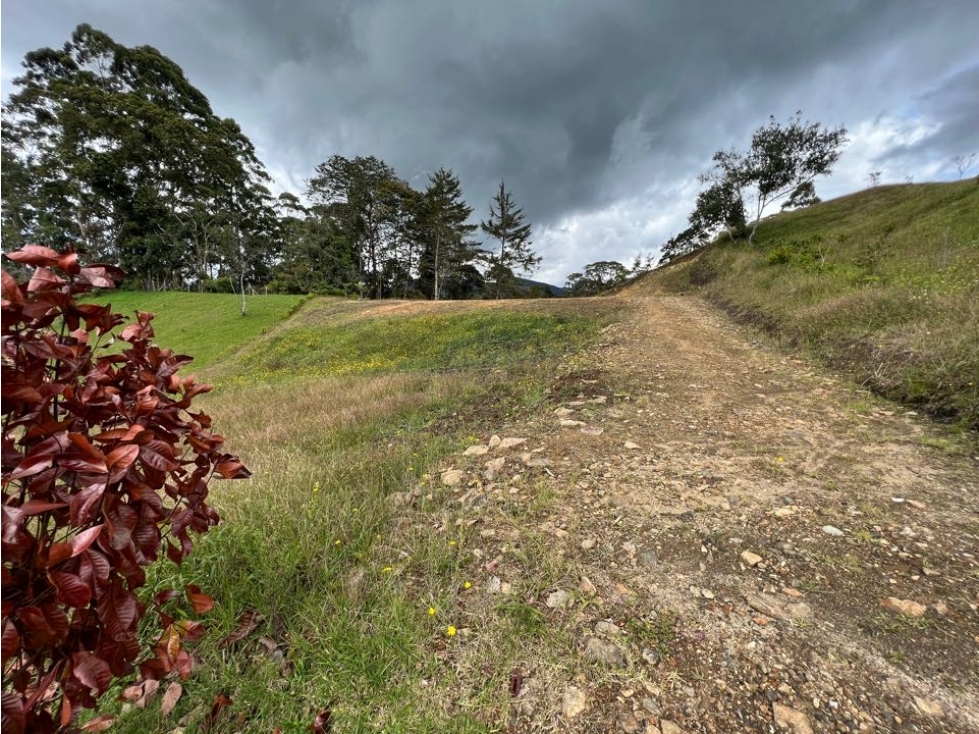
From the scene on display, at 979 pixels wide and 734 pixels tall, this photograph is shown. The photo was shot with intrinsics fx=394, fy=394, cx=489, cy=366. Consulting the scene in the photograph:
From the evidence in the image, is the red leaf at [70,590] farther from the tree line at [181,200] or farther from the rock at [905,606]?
the tree line at [181,200]

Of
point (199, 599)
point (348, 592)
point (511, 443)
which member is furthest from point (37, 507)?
point (511, 443)

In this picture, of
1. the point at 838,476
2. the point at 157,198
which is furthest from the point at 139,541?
the point at 157,198

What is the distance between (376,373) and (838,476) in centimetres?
872

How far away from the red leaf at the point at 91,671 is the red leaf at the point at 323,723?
0.95 metres

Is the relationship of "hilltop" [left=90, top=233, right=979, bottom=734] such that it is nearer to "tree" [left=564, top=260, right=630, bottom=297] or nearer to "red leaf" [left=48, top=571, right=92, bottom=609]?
"red leaf" [left=48, top=571, right=92, bottom=609]

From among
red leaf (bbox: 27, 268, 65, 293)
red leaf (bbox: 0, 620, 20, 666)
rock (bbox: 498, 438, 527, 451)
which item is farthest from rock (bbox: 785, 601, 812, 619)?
red leaf (bbox: 27, 268, 65, 293)

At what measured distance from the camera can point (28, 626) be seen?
1.10 m

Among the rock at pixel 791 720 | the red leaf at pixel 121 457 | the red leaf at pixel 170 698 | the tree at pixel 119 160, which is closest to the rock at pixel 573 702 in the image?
the rock at pixel 791 720

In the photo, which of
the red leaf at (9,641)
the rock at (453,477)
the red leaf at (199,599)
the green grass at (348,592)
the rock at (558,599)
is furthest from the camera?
the rock at (453,477)

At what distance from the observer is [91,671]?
1.16 metres

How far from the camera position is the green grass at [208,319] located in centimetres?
1886

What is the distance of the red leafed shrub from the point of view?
43.3 inches

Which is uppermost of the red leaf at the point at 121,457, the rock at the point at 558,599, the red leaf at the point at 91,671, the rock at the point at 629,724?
the red leaf at the point at 121,457

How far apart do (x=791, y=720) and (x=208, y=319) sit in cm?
2799
